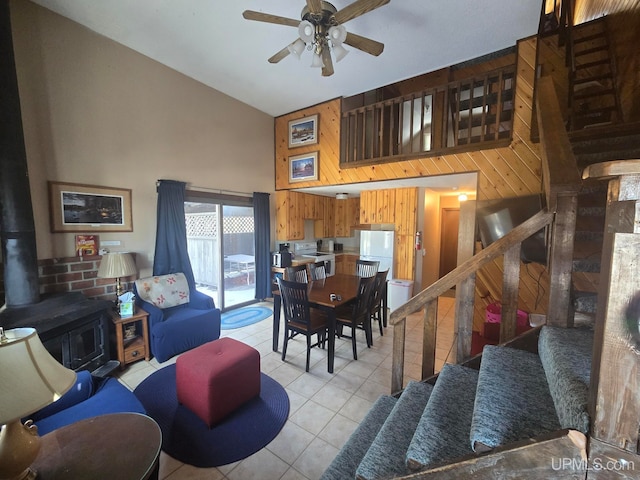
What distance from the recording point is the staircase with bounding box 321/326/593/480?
2.66ft

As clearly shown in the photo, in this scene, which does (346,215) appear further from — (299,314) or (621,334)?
(621,334)

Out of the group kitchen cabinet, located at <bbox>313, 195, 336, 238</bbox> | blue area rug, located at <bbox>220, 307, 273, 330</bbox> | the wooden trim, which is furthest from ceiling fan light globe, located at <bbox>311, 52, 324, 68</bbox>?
kitchen cabinet, located at <bbox>313, 195, 336, 238</bbox>

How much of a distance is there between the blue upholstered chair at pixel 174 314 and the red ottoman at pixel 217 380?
2.75 feet

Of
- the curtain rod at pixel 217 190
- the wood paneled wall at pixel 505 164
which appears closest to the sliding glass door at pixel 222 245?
the curtain rod at pixel 217 190

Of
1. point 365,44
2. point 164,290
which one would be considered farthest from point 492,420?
point 164,290

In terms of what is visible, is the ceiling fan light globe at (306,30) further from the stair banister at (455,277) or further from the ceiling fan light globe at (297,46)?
the stair banister at (455,277)

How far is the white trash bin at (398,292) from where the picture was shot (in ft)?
14.2

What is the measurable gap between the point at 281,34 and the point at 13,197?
9.77 ft

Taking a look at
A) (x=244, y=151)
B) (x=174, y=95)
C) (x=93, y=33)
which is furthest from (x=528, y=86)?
(x=93, y=33)

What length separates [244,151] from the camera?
179 inches

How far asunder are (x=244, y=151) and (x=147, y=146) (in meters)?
1.58

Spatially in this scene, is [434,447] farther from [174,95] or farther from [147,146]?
[174,95]

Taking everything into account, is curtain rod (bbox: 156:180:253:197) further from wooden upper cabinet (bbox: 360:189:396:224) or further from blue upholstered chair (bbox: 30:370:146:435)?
blue upholstered chair (bbox: 30:370:146:435)

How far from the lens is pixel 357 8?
73.4 inches
